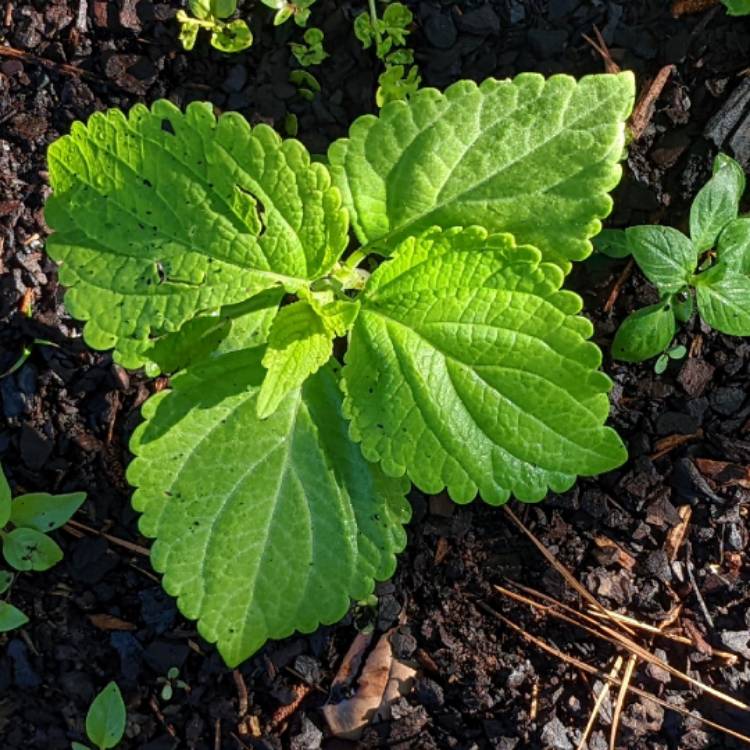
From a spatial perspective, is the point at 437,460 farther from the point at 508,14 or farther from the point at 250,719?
the point at 508,14

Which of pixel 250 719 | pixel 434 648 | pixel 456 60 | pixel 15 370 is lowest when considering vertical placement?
pixel 250 719

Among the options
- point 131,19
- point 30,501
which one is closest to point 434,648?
point 30,501

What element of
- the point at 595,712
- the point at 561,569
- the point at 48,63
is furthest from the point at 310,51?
the point at 595,712

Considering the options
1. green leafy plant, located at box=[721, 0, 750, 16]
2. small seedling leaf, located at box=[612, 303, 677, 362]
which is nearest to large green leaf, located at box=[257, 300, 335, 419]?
small seedling leaf, located at box=[612, 303, 677, 362]

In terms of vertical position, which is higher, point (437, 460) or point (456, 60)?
point (456, 60)

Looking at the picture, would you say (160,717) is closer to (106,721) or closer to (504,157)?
(106,721)

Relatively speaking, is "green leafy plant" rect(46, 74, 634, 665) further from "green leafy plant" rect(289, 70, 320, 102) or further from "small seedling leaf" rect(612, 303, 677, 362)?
"green leafy plant" rect(289, 70, 320, 102)

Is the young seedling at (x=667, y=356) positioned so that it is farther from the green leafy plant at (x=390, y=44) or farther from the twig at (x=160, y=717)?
the twig at (x=160, y=717)
